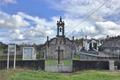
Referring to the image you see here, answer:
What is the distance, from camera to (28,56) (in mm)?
34625

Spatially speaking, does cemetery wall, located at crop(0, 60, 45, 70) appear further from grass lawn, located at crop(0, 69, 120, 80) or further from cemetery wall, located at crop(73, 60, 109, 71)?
grass lawn, located at crop(0, 69, 120, 80)

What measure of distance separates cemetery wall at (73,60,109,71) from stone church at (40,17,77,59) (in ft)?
16.3

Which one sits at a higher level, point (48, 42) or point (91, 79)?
point (48, 42)

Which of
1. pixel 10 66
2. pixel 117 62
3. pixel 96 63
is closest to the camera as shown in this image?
pixel 10 66

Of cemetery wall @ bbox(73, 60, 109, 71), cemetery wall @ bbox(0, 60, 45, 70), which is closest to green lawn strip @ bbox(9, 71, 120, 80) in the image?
Answer: cemetery wall @ bbox(0, 60, 45, 70)

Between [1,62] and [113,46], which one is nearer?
[1,62]

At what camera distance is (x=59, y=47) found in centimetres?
4172

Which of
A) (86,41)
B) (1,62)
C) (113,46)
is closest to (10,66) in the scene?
(1,62)

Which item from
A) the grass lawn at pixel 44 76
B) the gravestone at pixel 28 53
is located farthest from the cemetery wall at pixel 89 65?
the grass lawn at pixel 44 76

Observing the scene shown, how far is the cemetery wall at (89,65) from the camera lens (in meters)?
36.2

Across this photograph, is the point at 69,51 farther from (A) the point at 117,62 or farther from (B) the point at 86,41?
(B) the point at 86,41

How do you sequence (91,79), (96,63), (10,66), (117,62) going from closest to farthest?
(91,79) < (10,66) < (96,63) < (117,62)

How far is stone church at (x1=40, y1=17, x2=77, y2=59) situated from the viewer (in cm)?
4119

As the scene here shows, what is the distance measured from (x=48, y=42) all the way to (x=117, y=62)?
10142mm
